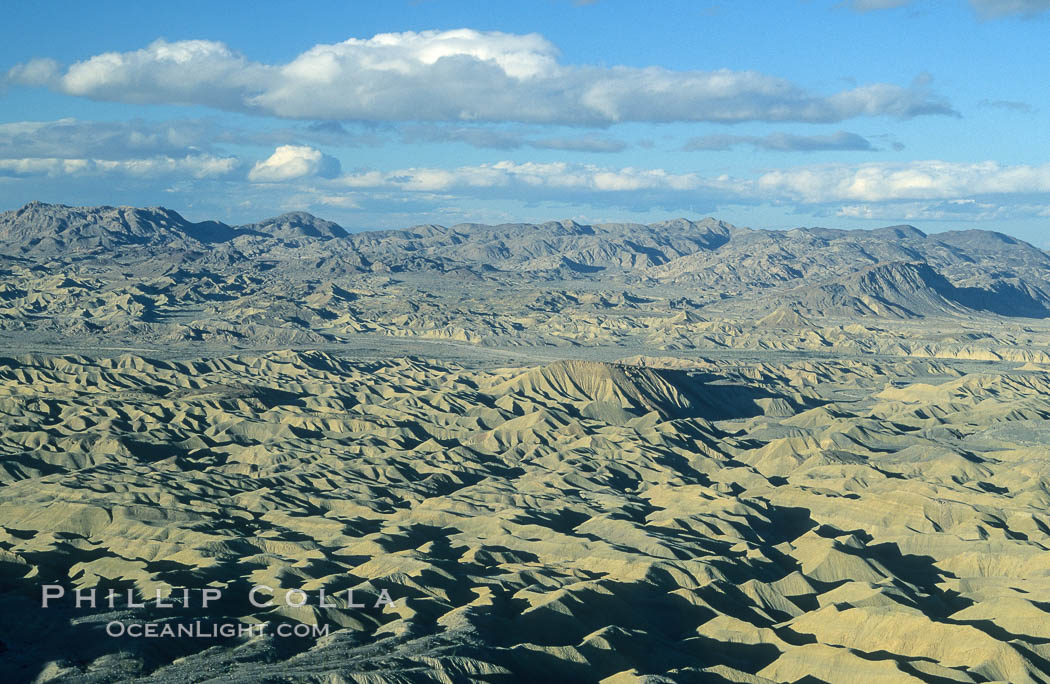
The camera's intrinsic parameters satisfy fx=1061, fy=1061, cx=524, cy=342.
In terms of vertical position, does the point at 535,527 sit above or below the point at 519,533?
above

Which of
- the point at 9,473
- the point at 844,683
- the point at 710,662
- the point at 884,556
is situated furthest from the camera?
the point at 9,473

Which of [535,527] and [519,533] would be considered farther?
[535,527]

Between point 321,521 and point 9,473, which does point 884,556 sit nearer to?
point 321,521

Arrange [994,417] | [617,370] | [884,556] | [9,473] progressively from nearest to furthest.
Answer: [884,556], [9,473], [994,417], [617,370]

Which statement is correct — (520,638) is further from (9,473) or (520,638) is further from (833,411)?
(833,411)

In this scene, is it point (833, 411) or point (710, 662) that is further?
point (833, 411)

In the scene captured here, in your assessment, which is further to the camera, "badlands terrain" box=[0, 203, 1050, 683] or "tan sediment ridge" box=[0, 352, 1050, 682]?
"tan sediment ridge" box=[0, 352, 1050, 682]

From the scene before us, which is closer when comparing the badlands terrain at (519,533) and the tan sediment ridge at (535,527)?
the badlands terrain at (519,533)

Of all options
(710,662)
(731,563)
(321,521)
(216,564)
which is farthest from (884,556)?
(216,564)

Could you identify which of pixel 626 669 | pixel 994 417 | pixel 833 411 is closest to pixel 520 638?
pixel 626 669
